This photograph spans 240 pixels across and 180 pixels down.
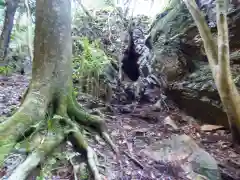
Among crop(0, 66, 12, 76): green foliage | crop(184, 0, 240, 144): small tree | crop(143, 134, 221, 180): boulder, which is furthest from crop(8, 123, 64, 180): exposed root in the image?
crop(0, 66, 12, 76): green foliage

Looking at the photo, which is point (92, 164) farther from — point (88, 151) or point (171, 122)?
point (171, 122)

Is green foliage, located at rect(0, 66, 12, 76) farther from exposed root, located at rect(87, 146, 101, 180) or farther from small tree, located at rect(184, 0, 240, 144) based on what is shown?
small tree, located at rect(184, 0, 240, 144)

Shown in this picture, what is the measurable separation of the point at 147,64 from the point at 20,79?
515 cm

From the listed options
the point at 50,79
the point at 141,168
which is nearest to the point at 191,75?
the point at 141,168

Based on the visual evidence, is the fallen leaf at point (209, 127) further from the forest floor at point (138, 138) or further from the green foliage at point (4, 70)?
the green foliage at point (4, 70)

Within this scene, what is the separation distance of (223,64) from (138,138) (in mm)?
2282

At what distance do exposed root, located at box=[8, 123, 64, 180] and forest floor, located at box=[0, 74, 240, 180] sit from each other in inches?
7.6

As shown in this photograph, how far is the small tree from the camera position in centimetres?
431

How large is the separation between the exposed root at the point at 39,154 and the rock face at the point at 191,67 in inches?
160

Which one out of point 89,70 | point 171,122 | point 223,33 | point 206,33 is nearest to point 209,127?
point 171,122

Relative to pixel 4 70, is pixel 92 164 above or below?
below

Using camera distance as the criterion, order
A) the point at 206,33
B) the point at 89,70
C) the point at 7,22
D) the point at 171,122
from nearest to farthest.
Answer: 1. the point at 206,33
2. the point at 171,122
3. the point at 89,70
4. the point at 7,22

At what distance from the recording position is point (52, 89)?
3.63 metres

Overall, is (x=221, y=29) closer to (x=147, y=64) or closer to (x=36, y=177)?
(x=36, y=177)
